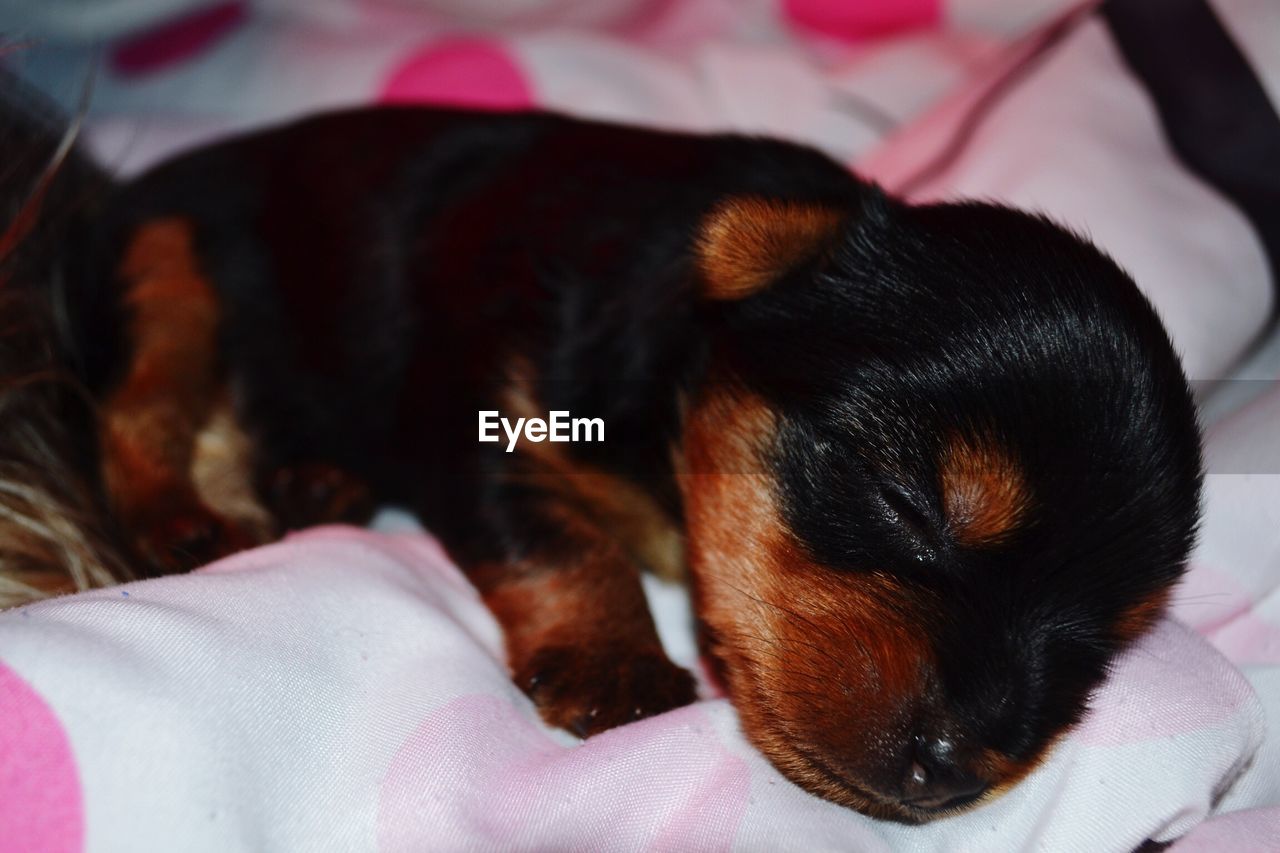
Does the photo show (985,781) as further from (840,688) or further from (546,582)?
(546,582)

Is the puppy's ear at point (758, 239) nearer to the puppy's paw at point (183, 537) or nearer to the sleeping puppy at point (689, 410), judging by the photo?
the sleeping puppy at point (689, 410)

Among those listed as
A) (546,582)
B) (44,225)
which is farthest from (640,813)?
(44,225)

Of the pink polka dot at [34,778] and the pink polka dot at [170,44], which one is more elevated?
the pink polka dot at [34,778]

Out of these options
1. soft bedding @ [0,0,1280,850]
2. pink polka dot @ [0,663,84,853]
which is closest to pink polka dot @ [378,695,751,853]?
soft bedding @ [0,0,1280,850]

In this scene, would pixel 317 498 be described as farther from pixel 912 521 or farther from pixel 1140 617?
pixel 1140 617

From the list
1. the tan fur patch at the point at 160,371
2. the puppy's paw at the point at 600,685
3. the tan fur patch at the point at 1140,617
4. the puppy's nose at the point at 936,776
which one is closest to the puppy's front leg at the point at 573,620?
the puppy's paw at the point at 600,685

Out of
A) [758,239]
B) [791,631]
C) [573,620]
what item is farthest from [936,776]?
[758,239]
